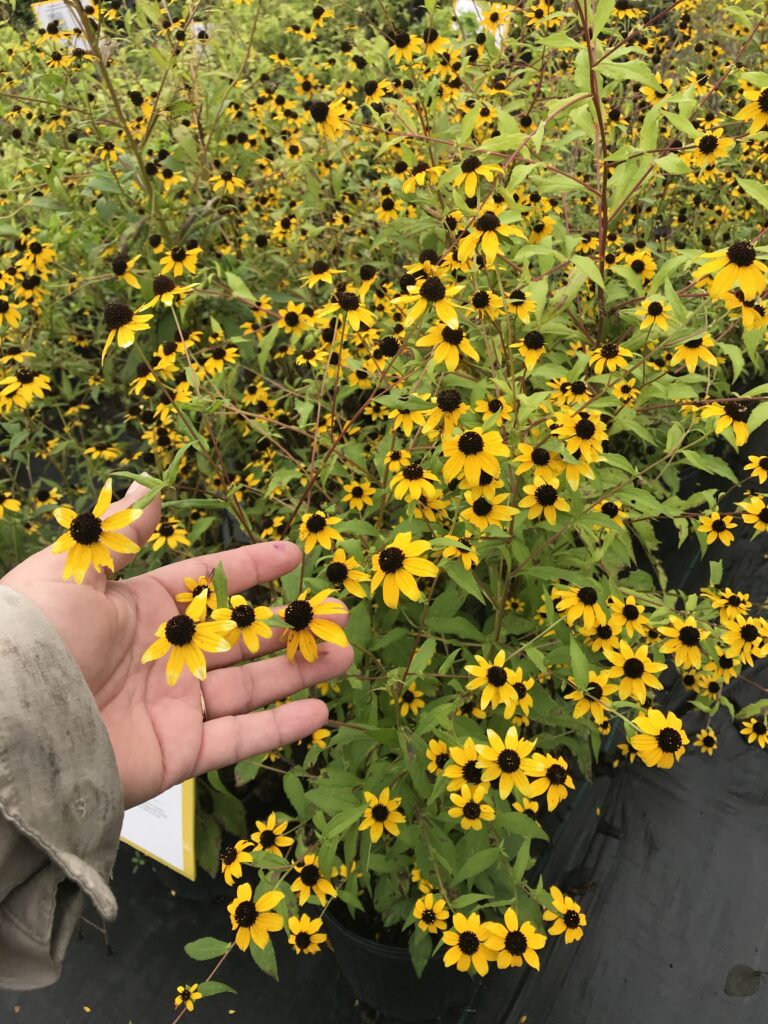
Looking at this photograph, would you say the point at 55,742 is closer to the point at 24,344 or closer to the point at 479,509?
the point at 479,509

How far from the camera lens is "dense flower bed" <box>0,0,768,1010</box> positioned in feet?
3.33

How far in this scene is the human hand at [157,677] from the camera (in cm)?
97

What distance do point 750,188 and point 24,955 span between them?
1398 millimetres

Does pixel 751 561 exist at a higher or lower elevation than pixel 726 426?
lower

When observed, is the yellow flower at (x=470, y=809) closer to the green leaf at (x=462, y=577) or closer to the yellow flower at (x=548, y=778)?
the yellow flower at (x=548, y=778)

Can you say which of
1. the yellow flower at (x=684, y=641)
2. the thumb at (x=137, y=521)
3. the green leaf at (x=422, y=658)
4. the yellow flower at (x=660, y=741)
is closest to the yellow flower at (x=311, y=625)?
the green leaf at (x=422, y=658)

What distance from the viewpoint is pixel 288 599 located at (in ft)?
3.58

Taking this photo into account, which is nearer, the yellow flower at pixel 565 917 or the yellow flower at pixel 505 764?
the yellow flower at pixel 505 764

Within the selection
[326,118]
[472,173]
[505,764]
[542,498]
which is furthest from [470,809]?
[326,118]

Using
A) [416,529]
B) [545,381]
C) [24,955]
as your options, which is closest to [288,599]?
[416,529]

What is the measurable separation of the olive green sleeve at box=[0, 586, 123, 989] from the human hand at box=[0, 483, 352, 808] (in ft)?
0.27

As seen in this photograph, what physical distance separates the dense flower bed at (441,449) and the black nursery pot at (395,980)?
0.25 ft

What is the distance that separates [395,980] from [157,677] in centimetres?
72

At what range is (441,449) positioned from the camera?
1111 millimetres
